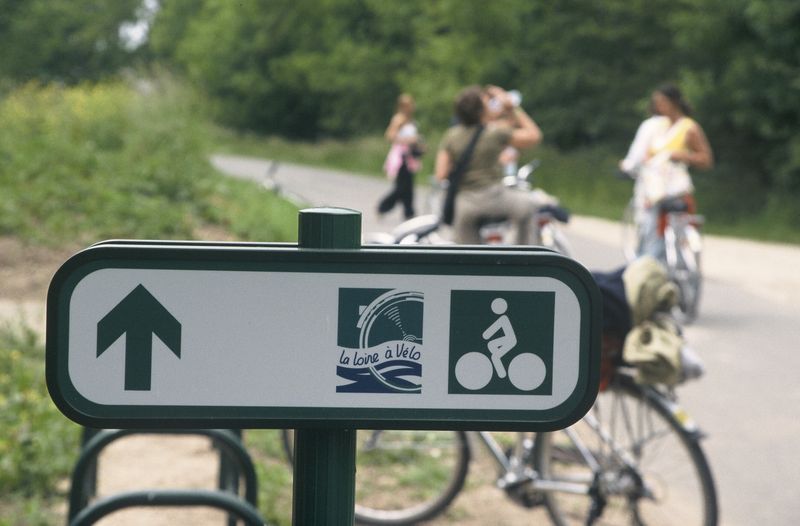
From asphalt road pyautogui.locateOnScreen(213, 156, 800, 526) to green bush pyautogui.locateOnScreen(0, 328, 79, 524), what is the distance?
268 centimetres

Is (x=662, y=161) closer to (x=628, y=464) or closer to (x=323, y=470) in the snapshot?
(x=628, y=464)

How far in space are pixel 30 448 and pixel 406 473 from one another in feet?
5.00

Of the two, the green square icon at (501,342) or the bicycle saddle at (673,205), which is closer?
the green square icon at (501,342)

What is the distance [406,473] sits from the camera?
526 centimetres

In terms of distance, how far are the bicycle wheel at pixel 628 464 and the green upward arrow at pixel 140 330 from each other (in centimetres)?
310

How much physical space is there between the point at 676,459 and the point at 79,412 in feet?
10.5

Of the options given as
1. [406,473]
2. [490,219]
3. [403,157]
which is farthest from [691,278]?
[403,157]

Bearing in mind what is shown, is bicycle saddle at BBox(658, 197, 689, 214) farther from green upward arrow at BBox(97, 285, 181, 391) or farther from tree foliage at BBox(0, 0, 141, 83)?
tree foliage at BBox(0, 0, 141, 83)

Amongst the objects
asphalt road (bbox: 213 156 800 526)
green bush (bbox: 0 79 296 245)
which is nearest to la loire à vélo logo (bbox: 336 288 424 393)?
asphalt road (bbox: 213 156 800 526)

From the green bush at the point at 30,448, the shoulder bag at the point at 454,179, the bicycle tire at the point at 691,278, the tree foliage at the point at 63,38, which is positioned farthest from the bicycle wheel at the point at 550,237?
the tree foliage at the point at 63,38

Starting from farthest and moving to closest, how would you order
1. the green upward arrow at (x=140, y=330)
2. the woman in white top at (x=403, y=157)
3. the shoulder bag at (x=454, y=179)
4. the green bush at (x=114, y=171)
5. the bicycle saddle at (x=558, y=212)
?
the woman in white top at (x=403, y=157) → the green bush at (x=114, y=171) → the shoulder bag at (x=454, y=179) → the bicycle saddle at (x=558, y=212) → the green upward arrow at (x=140, y=330)

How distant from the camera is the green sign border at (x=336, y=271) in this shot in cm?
142

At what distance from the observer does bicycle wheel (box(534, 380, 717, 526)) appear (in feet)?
14.2

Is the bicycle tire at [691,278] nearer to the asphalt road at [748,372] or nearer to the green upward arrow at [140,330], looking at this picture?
the asphalt road at [748,372]
